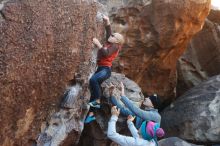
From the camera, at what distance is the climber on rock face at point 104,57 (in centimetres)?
710

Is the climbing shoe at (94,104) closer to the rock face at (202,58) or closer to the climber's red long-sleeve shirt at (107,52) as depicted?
the climber's red long-sleeve shirt at (107,52)

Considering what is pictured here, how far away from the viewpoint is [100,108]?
7984 millimetres

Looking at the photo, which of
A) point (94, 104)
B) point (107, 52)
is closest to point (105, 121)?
point (94, 104)

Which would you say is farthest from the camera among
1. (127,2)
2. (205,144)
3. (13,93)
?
(127,2)

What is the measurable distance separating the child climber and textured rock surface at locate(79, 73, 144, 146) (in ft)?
1.23

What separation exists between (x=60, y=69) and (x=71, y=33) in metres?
0.55

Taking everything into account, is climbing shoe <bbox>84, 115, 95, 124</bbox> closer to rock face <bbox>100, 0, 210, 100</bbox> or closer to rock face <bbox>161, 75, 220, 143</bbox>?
rock face <bbox>161, 75, 220, 143</bbox>

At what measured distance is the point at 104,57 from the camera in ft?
23.8

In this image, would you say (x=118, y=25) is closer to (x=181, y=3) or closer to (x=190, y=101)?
(x=181, y=3)

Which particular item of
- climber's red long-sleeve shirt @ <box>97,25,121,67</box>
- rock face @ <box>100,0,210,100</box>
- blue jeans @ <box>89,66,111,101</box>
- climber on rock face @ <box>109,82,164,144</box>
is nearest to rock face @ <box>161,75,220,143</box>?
rock face @ <box>100,0,210,100</box>

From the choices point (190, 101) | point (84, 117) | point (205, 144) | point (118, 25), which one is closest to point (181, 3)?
point (118, 25)

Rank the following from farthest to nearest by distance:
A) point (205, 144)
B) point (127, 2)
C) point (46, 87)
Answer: point (127, 2) → point (205, 144) → point (46, 87)

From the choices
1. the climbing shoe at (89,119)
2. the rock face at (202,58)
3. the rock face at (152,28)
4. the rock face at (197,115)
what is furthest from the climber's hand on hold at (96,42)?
the rock face at (202,58)

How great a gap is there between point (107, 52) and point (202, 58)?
A: 7.52 metres
